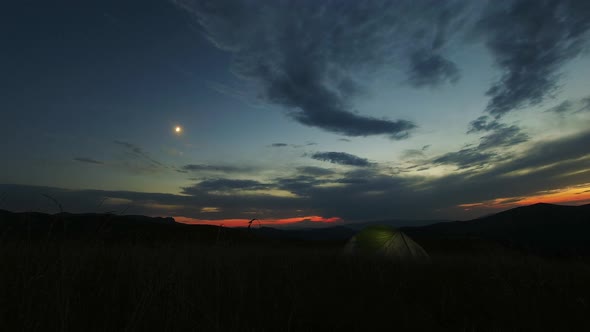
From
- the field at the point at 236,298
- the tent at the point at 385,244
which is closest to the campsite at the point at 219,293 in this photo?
the field at the point at 236,298

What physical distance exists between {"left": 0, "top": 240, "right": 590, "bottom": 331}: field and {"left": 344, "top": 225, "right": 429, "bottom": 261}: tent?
6.52 m

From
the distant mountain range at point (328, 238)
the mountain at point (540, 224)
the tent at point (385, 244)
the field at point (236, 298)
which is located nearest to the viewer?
the field at point (236, 298)

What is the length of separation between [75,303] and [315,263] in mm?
4294

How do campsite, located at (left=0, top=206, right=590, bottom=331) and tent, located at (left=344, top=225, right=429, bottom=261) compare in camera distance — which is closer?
campsite, located at (left=0, top=206, right=590, bottom=331)

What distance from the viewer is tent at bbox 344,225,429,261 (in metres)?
11.6

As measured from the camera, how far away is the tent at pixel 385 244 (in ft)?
38.2

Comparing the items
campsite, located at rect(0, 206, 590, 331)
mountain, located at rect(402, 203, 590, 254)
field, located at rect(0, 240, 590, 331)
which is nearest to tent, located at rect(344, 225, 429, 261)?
campsite, located at rect(0, 206, 590, 331)

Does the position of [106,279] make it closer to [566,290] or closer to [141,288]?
[141,288]

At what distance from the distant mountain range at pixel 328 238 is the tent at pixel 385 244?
232cm

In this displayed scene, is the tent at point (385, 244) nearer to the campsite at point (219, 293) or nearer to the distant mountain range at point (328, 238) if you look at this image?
the distant mountain range at point (328, 238)

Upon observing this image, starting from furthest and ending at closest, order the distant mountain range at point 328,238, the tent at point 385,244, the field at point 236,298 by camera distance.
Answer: the tent at point 385,244 → the distant mountain range at point 328,238 → the field at point 236,298

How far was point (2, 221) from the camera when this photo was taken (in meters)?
3.23

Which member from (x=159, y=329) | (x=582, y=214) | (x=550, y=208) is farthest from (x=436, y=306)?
(x=550, y=208)

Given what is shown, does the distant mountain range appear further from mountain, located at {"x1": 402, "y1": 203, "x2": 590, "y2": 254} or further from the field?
the field
